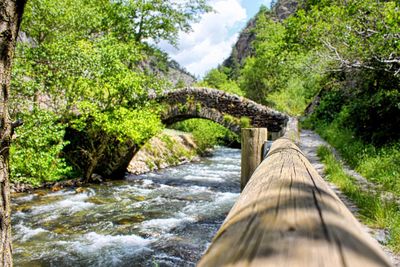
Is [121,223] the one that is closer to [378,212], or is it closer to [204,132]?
[378,212]

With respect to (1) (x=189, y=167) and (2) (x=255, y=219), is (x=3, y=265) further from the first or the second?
(1) (x=189, y=167)

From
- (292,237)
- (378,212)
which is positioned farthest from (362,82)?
(292,237)

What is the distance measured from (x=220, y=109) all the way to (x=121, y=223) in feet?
22.5

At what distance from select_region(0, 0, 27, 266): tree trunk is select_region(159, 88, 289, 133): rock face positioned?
1040 cm

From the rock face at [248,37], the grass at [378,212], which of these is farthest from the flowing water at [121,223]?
the rock face at [248,37]

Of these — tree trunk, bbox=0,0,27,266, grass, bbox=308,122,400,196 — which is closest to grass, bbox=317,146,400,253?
grass, bbox=308,122,400,196

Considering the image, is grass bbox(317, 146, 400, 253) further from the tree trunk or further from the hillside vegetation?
the tree trunk

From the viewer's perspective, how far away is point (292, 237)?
0.63m

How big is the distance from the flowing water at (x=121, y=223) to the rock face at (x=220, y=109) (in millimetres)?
2567

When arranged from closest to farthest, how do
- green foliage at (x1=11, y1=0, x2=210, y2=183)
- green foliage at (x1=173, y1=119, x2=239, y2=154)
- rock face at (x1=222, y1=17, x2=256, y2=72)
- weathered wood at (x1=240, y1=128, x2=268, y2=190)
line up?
1. weathered wood at (x1=240, y1=128, x2=268, y2=190)
2. green foliage at (x1=11, y1=0, x2=210, y2=183)
3. green foliage at (x1=173, y1=119, x2=239, y2=154)
4. rock face at (x1=222, y1=17, x2=256, y2=72)

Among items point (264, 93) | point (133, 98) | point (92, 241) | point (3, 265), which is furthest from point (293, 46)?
point (264, 93)

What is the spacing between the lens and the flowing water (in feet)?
17.1

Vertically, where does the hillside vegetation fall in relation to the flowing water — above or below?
above

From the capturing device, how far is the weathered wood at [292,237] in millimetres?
562
